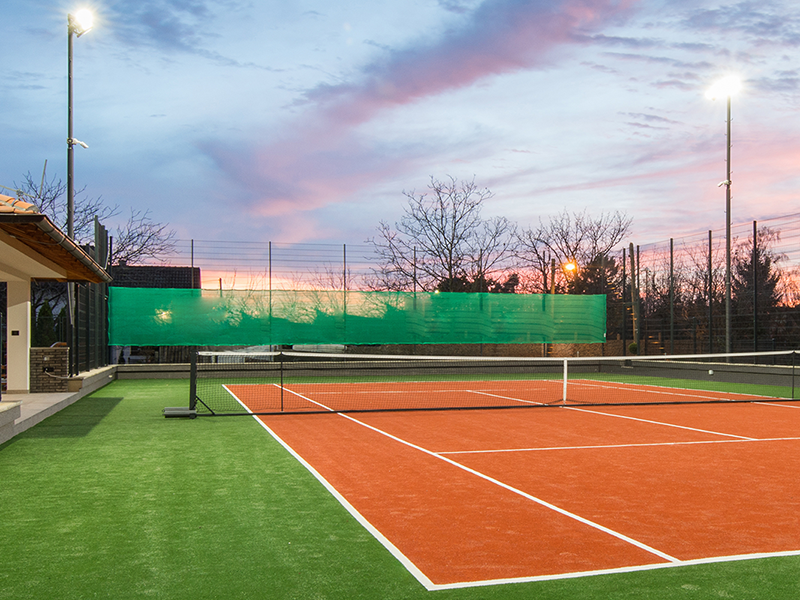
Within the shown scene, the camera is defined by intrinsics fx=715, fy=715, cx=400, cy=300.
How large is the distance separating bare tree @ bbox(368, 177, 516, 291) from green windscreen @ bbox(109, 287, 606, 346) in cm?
1012

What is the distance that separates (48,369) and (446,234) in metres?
25.9

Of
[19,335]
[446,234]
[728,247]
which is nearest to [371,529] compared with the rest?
[19,335]

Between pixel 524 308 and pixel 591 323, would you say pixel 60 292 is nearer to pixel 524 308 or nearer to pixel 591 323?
pixel 524 308

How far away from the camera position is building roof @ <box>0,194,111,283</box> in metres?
7.63

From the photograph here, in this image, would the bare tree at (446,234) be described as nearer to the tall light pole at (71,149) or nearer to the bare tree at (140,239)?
the bare tree at (140,239)

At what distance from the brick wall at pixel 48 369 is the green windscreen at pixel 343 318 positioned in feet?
21.3

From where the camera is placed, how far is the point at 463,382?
2173cm

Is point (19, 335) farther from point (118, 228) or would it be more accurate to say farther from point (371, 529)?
point (118, 228)

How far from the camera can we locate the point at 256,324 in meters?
22.8

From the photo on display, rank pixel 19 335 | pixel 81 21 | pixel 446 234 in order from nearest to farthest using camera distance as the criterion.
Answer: pixel 19 335, pixel 81 21, pixel 446 234

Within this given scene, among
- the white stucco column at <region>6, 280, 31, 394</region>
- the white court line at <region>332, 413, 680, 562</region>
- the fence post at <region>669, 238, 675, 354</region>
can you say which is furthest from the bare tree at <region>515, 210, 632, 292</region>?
the white court line at <region>332, 413, 680, 562</region>

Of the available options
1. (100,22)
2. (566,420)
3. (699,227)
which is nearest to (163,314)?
(100,22)

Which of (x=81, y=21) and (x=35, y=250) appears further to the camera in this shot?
(x=81, y=21)

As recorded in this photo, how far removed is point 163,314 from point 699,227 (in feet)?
79.4
